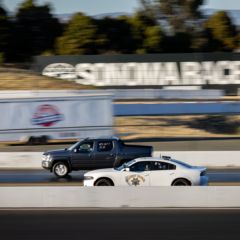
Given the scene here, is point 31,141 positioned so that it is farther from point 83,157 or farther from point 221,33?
point 221,33

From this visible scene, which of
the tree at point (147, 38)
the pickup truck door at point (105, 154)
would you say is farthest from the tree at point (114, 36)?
the pickup truck door at point (105, 154)

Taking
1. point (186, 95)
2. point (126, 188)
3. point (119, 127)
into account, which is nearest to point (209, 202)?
point (126, 188)

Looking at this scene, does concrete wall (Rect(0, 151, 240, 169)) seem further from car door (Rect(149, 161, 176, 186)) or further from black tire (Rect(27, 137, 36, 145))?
black tire (Rect(27, 137, 36, 145))

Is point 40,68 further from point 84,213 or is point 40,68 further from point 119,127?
point 84,213

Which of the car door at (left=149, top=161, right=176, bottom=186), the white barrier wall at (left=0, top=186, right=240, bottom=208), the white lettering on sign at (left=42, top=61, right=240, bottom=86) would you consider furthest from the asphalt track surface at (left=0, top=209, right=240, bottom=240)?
the white lettering on sign at (left=42, top=61, right=240, bottom=86)

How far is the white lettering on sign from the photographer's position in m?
52.8

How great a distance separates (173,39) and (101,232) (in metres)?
58.4

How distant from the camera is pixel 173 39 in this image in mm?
69000

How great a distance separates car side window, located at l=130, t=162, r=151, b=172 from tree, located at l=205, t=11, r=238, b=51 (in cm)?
5899

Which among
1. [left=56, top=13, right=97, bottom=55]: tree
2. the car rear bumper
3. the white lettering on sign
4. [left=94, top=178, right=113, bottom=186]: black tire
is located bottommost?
the car rear bumper

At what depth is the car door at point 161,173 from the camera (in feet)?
58.7

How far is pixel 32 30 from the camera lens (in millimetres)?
66688

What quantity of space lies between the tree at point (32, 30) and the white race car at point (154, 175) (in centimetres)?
4714

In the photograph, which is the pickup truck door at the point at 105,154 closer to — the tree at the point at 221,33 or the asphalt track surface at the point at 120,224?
the asphalt track surface at the point at 120,224
